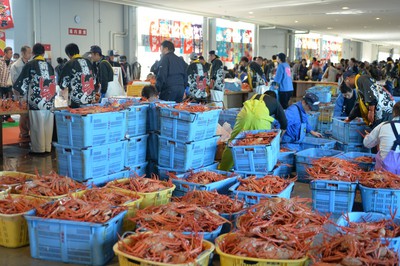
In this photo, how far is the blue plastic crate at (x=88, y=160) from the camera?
5.04 m

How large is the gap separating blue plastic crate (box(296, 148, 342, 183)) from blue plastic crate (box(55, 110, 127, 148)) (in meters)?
2.48

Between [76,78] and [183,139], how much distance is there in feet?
9.04

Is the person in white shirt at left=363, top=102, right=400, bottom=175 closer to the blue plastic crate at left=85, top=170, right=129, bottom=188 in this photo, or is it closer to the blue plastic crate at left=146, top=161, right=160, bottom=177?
the blue plastic crate at left=146, top=161, right=160, bottom=177

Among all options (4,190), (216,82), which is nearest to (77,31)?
(216,82)

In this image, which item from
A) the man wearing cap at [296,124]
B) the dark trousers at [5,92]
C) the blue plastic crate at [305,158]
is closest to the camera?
the blue plastic crate at [305,158]

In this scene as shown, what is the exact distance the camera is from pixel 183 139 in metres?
5.47

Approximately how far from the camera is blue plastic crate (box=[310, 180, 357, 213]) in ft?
16.3

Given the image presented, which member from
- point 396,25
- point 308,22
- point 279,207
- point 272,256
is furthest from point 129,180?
point 396,25

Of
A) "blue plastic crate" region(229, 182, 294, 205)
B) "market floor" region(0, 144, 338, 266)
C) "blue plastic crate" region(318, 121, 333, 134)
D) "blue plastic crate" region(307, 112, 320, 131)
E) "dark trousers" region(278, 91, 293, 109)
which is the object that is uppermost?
"dark trousers" region(278, 91, 293, 109)

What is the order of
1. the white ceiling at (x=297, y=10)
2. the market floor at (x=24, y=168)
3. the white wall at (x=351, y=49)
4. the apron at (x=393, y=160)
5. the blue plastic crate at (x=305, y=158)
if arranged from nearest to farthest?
1. the market floor at (x=24, y=168)
2. the apron at (x=393, y=160)
3. the blue plastic crate at (x=305, y=158)
4. the white ceiling at (x=297, y=10)
5. the white wall at (x=351, y=49)

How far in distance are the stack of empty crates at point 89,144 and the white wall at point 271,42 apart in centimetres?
2167

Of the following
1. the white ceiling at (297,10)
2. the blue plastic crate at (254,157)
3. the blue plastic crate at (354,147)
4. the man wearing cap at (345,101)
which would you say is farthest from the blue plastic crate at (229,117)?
the white ceiling at (297,10)

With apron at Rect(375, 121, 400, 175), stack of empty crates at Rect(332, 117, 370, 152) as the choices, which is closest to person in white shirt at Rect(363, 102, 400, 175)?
apron at Rect(375, 121, 400, 175)

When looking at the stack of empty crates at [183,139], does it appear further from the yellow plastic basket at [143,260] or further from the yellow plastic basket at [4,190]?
the yellow plastic basket at [143,260]
